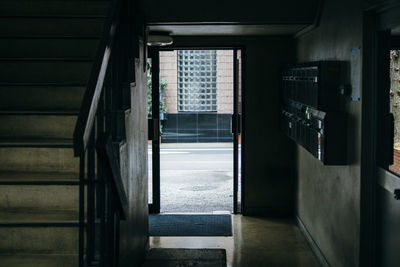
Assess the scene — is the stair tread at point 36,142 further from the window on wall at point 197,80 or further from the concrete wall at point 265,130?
the window on wall at point 197,80

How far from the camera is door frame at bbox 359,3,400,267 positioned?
3266 mm

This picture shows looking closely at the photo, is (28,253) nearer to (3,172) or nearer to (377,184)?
(3,172)

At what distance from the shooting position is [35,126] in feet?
11.9

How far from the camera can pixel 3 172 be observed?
3.41 meters

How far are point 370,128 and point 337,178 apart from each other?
78 centimetres

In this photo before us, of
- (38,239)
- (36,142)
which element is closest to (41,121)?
(36,142)

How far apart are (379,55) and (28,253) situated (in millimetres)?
2332

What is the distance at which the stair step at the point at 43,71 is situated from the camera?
396 centimetres

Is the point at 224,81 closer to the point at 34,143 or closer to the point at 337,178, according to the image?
the point at 337,178

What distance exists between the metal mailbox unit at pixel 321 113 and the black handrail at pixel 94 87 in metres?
1.55

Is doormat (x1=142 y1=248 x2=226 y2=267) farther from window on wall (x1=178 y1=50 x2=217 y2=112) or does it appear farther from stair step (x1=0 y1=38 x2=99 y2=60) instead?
window on wall (x1=178 y1=50 x2=217 y2=112)

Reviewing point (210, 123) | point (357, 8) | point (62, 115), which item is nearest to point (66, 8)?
point (62, 115)

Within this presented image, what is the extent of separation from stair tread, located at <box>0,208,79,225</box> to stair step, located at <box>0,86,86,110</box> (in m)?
0.86

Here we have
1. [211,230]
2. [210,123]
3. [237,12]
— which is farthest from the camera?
[210,123]
